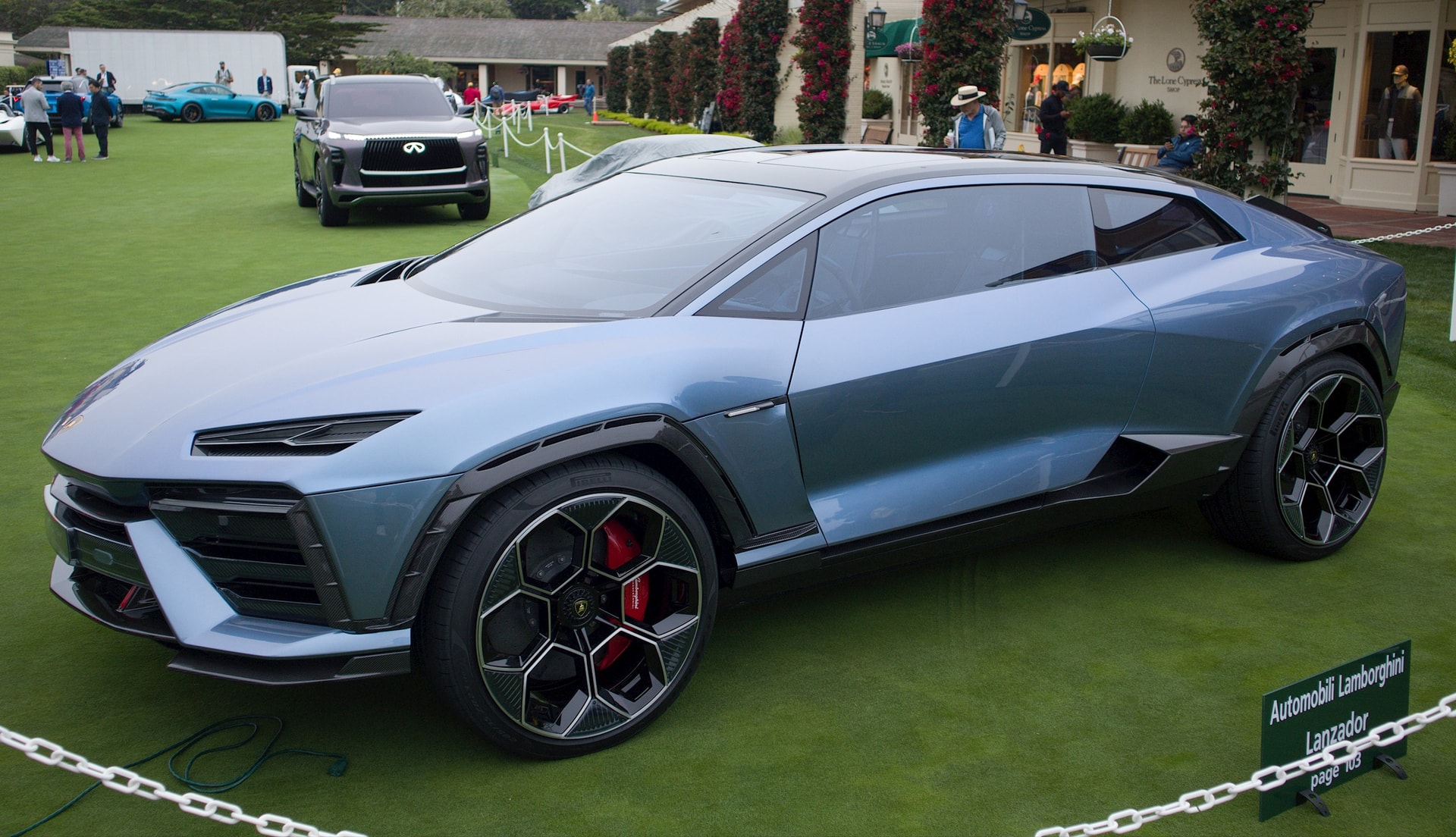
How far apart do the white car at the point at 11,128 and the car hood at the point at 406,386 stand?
82.8ft

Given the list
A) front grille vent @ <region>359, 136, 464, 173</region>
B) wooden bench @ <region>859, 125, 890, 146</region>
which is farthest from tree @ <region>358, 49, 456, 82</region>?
front grille vent @ <region>359, 136, 464, 173</region>

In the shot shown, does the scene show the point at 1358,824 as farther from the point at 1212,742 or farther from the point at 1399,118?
the point at 1399,118

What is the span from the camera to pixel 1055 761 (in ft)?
9.98

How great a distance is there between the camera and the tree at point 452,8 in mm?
98250

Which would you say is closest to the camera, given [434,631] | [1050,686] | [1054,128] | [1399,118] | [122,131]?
[434,631]

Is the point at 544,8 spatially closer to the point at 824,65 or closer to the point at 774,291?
the point at 824,65

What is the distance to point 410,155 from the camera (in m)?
13.7

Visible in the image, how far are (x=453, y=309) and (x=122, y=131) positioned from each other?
115ft

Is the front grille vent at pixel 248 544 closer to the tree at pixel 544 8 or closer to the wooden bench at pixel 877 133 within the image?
the wooden bench at pixel 877 133

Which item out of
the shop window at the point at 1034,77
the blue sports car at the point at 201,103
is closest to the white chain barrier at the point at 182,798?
the shop window at the point at 1034,77

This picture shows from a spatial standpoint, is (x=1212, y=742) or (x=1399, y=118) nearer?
(x=1212, y=742)

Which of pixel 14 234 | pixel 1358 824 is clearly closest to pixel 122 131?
pixel 14 234

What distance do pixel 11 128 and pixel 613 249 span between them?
25.8 m

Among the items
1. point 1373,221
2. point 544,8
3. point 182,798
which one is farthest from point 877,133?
point 544,8
